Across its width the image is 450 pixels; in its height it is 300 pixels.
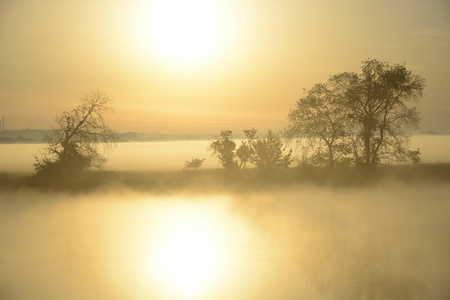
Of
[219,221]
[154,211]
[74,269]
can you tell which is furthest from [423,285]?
[154,211]

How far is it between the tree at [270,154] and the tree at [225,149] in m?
3.03

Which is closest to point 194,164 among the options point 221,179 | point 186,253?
point 221,179

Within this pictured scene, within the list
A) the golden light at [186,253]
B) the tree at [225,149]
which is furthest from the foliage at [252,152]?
the golden light at [186,253]

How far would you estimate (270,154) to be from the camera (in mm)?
78688

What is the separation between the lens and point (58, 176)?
71.4 meters

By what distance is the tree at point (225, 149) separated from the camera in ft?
263

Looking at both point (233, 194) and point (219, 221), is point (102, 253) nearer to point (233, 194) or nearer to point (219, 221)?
point (219, 221)

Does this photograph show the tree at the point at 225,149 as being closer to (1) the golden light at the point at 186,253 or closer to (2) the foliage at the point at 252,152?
(2) the foliage at the point at 252,152

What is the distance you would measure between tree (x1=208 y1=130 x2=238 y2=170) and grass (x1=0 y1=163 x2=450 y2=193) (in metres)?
1.26

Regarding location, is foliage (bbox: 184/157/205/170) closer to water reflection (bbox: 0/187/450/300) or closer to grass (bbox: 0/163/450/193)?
grass (bbox: 0/163/450/193)

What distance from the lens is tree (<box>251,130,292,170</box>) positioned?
77938mm

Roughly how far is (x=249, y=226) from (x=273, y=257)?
15356 mm

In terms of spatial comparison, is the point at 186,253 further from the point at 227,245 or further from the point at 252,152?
the point at 252,152

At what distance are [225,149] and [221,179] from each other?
426 centimetres
